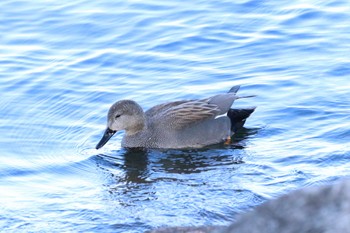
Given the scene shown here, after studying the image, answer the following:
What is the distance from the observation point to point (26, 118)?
12.0 m

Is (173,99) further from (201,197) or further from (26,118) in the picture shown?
(201,197)

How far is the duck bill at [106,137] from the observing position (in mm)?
11017

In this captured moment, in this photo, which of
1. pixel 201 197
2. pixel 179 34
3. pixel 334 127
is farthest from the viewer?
pixel 179 34

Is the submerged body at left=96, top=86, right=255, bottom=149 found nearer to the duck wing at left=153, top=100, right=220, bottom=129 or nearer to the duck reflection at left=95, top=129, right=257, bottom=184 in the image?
the duck wing at left=153, top=100, right=220, bottom=129

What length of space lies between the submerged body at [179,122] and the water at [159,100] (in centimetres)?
22

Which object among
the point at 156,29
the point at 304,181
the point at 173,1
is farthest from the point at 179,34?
the point at 304,181

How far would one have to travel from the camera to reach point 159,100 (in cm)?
1230

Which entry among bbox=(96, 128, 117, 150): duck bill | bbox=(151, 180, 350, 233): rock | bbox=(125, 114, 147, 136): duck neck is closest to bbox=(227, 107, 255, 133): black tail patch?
bbox=(125, 114, 147, 136): duck neck

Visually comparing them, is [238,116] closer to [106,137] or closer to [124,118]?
[124,118]

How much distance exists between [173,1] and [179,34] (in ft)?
5.44

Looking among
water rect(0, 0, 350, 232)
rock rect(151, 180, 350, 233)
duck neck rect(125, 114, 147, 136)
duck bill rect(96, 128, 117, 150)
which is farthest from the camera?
duck neck rect(125, 114, 147, 136)

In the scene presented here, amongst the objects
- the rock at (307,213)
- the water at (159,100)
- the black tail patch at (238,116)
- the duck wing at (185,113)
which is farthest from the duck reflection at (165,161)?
the rock at (307,213)

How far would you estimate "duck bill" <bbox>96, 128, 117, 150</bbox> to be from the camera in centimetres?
1102

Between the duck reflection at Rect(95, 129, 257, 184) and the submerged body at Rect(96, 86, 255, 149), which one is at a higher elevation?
the submerged body at Rect(96, 86, 255, 149)
